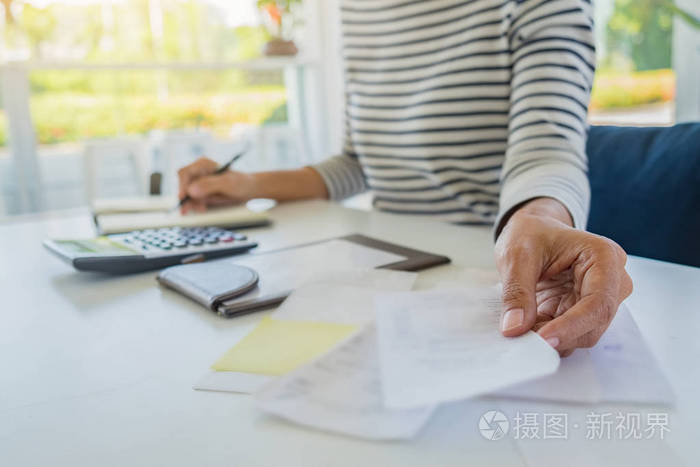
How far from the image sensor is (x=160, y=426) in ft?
1.22

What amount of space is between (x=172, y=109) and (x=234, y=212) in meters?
2.50

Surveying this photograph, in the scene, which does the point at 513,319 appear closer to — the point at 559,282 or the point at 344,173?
A: the point at 559,282

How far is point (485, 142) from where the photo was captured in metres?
1.03

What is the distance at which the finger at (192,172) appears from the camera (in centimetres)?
110

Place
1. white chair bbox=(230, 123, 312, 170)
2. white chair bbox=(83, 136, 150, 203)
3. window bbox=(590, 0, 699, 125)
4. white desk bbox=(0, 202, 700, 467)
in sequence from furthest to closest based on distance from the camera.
Result: white chair bbox=(230, 123, 312, 170)
white chair bbox=(83, 136, 150, 203)
window bbox=(590, 0, 699, 125)
white desk bbox=(0, 202, 700, 467)

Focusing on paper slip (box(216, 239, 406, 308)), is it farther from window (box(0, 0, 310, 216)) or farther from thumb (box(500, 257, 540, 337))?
window (box(0, 0, 310, 216))

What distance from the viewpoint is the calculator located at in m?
0.70

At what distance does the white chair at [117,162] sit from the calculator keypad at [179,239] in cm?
179

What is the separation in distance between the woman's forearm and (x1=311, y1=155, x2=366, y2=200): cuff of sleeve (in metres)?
0.02

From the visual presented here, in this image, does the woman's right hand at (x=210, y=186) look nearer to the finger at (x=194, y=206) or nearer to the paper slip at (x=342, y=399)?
the finger at (x=194, y=206)

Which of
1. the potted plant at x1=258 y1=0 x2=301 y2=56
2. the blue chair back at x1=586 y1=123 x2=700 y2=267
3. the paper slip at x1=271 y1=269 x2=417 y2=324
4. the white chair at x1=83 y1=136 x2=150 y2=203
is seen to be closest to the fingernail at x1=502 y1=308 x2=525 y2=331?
the paper slip at x1=271 y1=269 x2=417 y2=324

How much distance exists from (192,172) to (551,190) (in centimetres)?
67

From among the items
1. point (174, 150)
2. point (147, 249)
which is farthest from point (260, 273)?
point (174, 150)

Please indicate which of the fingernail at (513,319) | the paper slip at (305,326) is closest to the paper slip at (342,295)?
the paper slip at (305,326)
